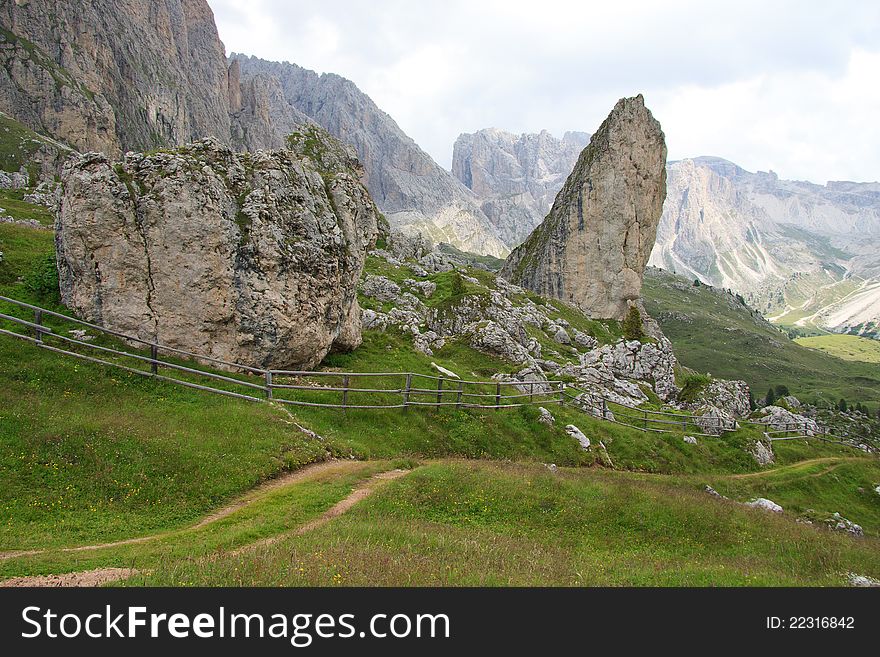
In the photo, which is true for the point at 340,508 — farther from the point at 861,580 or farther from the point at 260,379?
the point at 861,580

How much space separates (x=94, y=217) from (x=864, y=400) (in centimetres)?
25959

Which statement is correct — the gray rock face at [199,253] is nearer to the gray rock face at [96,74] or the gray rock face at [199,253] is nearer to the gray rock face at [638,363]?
the gray rock face at [638,363]

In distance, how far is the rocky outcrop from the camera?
80312mm

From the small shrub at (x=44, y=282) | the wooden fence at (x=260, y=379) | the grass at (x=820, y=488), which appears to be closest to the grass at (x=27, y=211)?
the small shrub at (x=44, y=282)

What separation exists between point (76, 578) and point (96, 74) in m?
200

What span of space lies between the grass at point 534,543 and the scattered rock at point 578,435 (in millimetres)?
6821

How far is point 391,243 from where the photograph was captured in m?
91.2

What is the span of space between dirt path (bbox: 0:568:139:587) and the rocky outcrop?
7899 centimetres

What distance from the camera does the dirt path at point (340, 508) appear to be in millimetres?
11569

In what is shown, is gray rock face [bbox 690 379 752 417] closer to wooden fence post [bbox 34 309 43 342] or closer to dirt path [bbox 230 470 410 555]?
dirt path [bbox 230 470 410 555]

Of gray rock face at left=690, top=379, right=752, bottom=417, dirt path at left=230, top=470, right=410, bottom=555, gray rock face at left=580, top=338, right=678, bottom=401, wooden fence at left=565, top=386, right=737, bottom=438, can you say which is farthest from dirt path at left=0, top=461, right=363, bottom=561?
gray rock face at left=690, top=379, right=752, bottom=417

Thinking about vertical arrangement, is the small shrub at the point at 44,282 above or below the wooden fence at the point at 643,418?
above

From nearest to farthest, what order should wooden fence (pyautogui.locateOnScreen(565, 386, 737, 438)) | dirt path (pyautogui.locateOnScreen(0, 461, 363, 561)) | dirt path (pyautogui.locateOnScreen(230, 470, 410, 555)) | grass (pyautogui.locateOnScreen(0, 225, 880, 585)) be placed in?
grass (pyautogui.locateOnScreen(0, 225, 880, 585)) → dirt path (pyautogui.locateOnScreen(0, 461, 363, 561)) → dirt path (pyautogui.locateOnScreen(230, 470, 410, 555)) → wooden fence (pyautogui.locateOnScreen(565, 386, 737, 438))
